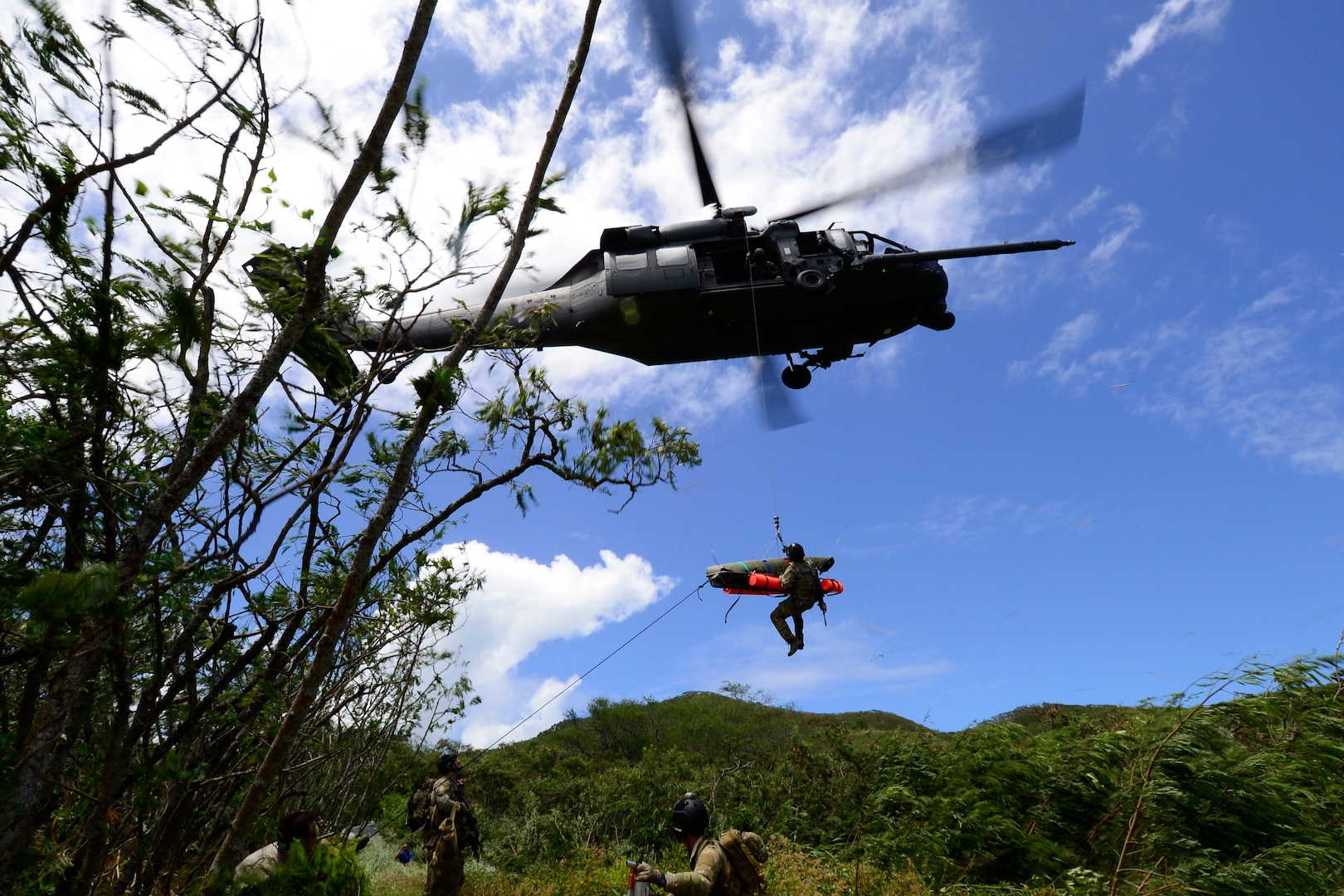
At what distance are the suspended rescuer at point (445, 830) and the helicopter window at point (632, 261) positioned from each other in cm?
650

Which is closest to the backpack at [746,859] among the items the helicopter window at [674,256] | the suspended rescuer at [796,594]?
the suspended rescuer at [796,594]

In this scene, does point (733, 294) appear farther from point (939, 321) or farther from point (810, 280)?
point (939, 321)

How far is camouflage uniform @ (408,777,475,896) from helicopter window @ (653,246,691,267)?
6867mm

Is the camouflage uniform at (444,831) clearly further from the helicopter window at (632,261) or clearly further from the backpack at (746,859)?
the helicopter window at (632,261)

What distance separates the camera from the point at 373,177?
4.50m

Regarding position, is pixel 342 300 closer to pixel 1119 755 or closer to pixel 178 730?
pixel 178 730

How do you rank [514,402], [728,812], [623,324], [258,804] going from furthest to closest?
[728,812] → [623,324] → [514,402] → [258,804]

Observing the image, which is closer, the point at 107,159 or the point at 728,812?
the point at 107,159

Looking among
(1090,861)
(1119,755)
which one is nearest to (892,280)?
(1119,755)

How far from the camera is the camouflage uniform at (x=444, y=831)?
6.80m

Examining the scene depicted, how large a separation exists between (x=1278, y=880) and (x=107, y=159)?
9.73 metres

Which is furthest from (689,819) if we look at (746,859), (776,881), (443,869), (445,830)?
(776,881)

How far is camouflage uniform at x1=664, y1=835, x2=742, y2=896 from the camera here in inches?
170

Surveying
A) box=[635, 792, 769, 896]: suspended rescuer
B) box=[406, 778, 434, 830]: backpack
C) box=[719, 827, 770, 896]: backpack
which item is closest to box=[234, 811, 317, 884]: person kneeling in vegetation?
box=[635, 792, 769, 896]: suspended rescuer
